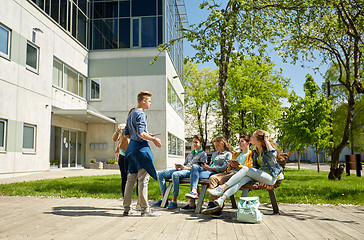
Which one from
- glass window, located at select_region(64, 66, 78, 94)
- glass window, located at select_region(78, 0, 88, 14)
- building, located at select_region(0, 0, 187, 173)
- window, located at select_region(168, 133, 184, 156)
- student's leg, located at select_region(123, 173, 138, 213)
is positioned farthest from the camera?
window, located at select_region(168, 133, 184, 156)

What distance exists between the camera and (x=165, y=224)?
203 inches

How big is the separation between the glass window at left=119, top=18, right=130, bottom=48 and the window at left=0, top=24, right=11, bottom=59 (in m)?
11.8

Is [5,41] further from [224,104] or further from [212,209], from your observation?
[212,209]

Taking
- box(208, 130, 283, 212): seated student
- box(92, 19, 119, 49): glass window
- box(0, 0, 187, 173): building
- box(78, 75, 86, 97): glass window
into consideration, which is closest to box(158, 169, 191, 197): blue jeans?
box(208, 130, 283, 212): seated student

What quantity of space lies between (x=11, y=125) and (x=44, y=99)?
357 centimetres

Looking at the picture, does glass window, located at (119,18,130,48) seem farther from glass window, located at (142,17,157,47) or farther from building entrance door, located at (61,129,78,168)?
building entrance door, located at (61,129,78,168)

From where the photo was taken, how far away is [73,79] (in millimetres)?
24250

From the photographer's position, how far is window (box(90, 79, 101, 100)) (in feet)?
88.0

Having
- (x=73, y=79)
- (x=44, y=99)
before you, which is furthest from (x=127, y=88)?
(x=44, y=99)

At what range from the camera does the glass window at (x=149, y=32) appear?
26737 millimetres

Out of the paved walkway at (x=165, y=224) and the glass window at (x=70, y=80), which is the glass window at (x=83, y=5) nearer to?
the glass window at (x=70, y=80)

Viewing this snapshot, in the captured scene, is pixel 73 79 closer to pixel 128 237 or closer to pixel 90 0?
pixel 90 0

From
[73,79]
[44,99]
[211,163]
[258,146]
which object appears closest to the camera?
[258,146]

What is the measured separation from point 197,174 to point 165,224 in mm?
1440
